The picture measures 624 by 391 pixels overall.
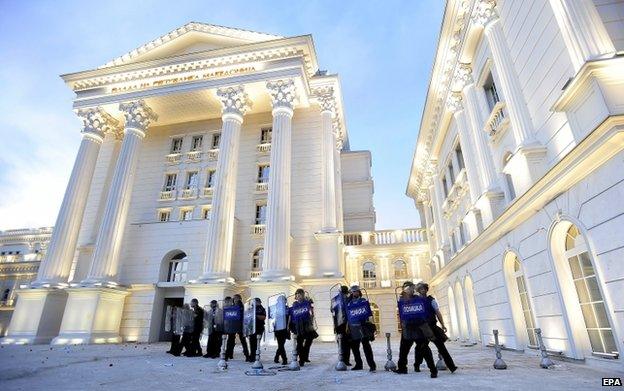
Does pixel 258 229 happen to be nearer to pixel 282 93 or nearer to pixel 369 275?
pixel 282 93

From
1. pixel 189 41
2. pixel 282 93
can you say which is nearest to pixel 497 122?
pixel 282 93

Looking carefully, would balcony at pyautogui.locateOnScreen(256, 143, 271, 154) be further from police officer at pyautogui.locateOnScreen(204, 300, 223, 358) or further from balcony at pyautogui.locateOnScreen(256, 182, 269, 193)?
police officer at pyautogui.locateOnScreen(204, 300, 223, 358)

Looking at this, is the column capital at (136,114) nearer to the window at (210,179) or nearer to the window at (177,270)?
the window at (210,179)

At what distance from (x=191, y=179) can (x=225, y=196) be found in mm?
6472

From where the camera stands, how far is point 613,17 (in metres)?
7.52

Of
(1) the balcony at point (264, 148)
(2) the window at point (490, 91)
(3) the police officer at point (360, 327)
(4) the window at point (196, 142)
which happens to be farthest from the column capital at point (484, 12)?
(4) the window at point (196, 142)

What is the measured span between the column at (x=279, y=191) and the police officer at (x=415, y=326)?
10045mm

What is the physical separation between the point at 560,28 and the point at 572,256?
5243 millimetres

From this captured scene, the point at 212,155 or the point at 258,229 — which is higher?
the point at 212,155

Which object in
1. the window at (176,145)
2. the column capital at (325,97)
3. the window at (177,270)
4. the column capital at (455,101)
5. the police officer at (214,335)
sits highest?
the column capital at (325,97)

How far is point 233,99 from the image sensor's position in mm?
20344

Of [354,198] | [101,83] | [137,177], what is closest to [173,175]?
[137,177]

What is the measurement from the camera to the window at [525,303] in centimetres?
946

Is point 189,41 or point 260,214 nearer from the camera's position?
point 260,214
